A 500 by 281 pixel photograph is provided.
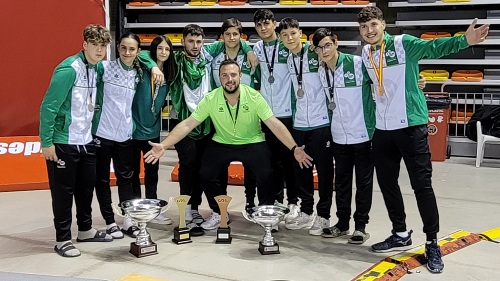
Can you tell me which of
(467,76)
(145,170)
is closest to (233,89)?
(145,170)

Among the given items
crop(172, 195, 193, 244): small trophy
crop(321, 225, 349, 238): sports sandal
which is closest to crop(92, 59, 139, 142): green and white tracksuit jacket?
crop(172, 195, 193, 244): small trophy

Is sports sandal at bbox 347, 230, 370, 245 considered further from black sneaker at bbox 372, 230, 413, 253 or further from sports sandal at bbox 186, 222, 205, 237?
sports sandal at bbox 186, 222, 205, 237

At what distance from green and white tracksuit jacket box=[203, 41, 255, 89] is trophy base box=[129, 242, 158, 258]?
66.2 inches

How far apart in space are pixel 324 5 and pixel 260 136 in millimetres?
5569

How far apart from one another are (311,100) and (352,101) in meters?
0.38

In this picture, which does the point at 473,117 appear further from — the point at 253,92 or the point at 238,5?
the point at 253,92

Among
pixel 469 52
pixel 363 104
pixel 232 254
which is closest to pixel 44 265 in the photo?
pixel 232 254

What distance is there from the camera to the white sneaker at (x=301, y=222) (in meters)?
5.30

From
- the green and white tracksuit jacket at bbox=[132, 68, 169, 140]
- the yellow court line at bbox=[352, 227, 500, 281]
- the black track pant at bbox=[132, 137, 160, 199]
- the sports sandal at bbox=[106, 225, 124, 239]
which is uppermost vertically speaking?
the green and white tracksuit jacket at bbox=[132, 68, 169, 140]

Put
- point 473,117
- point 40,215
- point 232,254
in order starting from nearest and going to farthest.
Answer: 1. point 232,254
2. point 40,215
3. point 473,117

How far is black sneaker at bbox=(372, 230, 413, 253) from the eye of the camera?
461 centimetres

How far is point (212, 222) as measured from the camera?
5.31 m

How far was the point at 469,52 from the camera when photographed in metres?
10.0

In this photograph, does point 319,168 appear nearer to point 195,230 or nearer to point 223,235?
point 223,235
